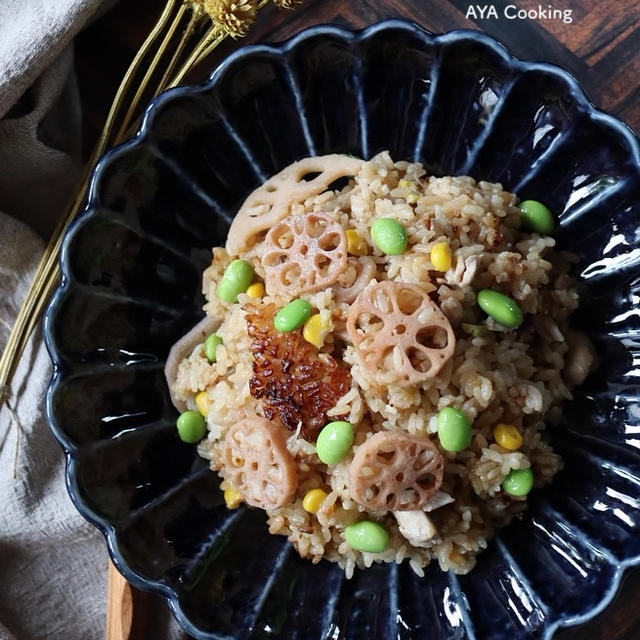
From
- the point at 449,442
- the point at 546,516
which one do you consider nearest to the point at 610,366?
the point at 546,516

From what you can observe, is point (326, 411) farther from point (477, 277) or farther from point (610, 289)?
point (610, 289)

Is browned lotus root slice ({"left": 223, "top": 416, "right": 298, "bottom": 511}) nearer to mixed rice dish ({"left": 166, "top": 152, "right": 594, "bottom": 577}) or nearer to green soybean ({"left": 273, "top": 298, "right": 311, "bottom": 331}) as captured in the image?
mixed rice dish ({"left": 166, "top": 152, "right": 594, "bottom": 577})

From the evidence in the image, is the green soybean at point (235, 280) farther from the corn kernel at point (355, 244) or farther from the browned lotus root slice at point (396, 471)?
the browned lotus root slice at point (396, 471)

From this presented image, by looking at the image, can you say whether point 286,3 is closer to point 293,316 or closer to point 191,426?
point 293,316

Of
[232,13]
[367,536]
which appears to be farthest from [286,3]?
[367,536]

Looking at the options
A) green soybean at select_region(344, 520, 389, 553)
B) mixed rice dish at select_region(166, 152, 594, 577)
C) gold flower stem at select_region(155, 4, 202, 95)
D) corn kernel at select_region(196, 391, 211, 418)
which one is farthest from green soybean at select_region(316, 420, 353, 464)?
gold flower stem at select_region(155, 4, 202, 95)

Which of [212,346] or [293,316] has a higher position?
[293,316]

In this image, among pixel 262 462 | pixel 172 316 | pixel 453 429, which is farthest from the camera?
pixel 172 316

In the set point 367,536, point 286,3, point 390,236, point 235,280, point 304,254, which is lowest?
point 367,536
